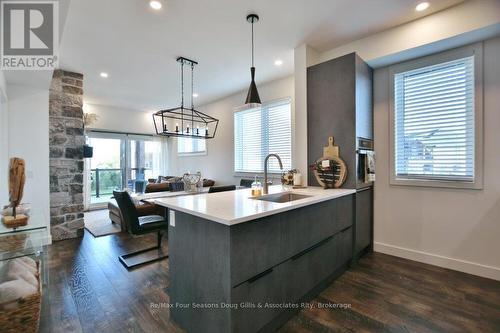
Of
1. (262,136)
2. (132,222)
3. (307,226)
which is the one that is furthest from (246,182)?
(307,226)

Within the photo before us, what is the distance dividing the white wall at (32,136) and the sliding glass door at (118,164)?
3050mm

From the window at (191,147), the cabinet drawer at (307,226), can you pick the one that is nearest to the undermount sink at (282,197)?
the cabinet drawer at (307,226)

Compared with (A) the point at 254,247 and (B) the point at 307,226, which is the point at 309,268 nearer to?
(B) the point at 307,226

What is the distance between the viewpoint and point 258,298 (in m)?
1.59

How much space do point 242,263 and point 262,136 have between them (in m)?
3.84

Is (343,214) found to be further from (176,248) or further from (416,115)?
(176,248)

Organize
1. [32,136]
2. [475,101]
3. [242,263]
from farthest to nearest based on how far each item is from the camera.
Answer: [32,136], [475,101], [242,263]

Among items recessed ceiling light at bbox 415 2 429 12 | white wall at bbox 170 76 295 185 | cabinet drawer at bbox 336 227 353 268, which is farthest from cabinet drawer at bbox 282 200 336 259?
→ white wall at bbox 170 76 295 185

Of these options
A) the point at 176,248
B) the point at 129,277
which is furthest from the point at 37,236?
the point at 176,248

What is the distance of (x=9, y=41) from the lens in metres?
2.17

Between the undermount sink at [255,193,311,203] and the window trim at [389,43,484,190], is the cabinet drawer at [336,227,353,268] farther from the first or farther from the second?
the window trim at [389,43,484,190]

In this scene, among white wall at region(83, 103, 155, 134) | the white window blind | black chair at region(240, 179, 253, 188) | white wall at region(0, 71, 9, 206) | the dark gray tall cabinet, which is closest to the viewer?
the white window blind

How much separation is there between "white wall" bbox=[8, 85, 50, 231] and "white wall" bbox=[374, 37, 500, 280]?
5.05 meters

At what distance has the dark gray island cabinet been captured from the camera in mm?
1446
